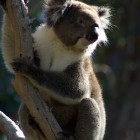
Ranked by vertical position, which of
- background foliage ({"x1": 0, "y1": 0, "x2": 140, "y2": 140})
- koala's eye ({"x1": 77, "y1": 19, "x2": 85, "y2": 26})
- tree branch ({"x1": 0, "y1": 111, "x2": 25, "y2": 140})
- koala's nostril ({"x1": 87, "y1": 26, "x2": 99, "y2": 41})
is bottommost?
tree branch ({"x1": 0, "y1": 111, "x2": 25, "y2": 140})

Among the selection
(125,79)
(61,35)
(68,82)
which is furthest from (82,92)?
(125,79)

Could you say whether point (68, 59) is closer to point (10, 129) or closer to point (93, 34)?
point (93, 34)

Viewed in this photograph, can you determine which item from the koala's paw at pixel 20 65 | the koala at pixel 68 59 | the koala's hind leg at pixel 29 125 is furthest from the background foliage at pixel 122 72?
the koala's paw at pixel 20 65

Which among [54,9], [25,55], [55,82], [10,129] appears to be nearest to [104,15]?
[54,9]

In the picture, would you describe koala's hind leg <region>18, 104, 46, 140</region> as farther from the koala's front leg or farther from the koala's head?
the koala's head

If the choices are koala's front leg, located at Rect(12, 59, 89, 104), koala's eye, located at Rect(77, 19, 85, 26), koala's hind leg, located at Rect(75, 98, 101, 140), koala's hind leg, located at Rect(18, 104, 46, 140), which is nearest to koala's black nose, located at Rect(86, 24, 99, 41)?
koala's eye, located at Rect(77, 19, 85, 26)

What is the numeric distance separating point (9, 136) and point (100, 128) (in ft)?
3.41

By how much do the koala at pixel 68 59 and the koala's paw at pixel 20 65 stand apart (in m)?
0.20

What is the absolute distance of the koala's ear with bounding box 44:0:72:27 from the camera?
22.4ft

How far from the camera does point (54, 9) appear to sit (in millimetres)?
6848

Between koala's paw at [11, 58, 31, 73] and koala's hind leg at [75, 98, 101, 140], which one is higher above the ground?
koala's paw at [11, 58, 31, 73]

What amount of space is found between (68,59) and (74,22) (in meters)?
0.41

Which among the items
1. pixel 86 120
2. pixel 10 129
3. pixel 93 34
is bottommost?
pixel 10 129

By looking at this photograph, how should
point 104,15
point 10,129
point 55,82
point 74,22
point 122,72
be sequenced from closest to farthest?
point 55,82 < point 10,129 < point 74,22 < point 104,15 < point 122,72
